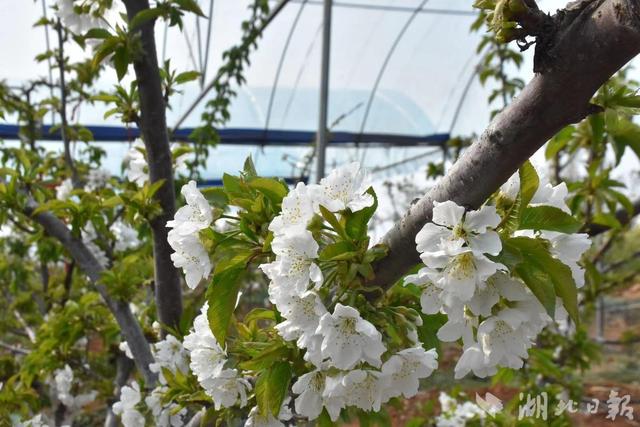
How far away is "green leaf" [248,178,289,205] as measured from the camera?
86cm

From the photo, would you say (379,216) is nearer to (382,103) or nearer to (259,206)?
(382,103)

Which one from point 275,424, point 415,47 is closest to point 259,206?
point 275,424

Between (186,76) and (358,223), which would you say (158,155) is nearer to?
(186,76)

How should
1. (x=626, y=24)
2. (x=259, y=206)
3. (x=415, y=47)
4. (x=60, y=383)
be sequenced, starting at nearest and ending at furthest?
(x=626, y=24)
(x=259, y=206)
(x=60, y=383)
(x=415, y=47)

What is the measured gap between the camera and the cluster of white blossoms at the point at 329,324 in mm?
772

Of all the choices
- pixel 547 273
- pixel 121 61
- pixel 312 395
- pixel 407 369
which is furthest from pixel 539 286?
pixel 121 61

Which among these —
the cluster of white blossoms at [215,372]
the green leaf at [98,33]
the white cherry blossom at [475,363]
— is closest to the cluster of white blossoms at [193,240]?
the cluster of white blossoms at [215,372]

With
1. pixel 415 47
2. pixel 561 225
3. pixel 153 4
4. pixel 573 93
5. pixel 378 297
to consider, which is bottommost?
pixel 378 297

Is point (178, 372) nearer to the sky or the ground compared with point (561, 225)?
nearer to the ground

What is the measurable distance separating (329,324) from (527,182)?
1.08ft

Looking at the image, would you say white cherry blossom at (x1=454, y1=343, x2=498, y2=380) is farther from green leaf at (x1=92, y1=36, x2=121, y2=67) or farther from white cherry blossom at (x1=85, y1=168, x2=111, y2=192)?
white cherry blossom at (x1=85, y1=168, x2=111, y2=192)

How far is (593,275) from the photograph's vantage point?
76.9 inches

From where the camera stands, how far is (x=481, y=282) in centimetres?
74

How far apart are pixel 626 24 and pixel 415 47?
25.2 feet
